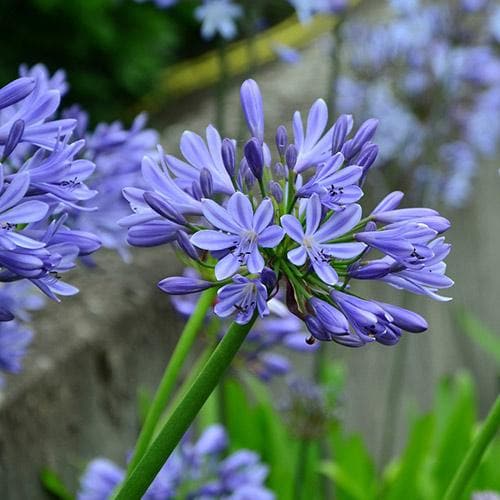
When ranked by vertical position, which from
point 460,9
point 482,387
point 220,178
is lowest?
point 482,387

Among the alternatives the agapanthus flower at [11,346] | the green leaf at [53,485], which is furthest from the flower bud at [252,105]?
the green leaf at [53,485]

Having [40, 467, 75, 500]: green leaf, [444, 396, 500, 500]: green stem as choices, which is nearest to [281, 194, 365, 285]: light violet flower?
[444, 396, 500, 500]: green stem

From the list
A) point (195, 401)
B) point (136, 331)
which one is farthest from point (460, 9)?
point (195, 401)

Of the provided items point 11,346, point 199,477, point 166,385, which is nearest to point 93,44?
point 199,477

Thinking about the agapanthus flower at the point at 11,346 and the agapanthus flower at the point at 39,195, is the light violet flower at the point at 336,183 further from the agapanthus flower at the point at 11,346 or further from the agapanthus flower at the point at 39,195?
the agapanthus flower at the point at 11,346

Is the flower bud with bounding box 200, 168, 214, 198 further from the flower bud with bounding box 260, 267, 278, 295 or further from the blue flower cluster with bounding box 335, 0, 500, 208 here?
the blue flower cluster with bounding box 335, 0, 500, 208

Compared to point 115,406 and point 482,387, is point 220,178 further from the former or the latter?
point 482,387
